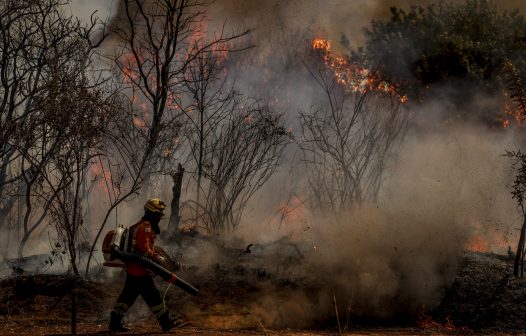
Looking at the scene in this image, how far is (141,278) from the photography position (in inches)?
326

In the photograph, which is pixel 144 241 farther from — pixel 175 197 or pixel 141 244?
pixel 175 197

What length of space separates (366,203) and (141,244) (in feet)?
31.2

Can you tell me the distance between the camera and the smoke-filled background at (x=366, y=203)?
11.0 metres

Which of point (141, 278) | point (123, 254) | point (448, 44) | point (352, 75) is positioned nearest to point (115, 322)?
point (141, 278)

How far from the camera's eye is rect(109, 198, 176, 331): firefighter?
8188 millimetres

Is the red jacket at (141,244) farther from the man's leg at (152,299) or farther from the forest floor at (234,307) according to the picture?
the forest floor at (234,307)

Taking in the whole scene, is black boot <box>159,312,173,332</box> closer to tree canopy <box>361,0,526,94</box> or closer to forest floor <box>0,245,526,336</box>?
forest floor <box>0,245,526,336</box>

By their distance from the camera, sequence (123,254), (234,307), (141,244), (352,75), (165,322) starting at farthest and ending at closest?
→ (352,75) < (234,307) < (165,322) < (141,244) < (123,254)

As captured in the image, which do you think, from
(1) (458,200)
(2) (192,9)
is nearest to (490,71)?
(1) (458,200)

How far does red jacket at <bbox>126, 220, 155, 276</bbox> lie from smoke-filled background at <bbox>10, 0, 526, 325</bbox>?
3.05 meters

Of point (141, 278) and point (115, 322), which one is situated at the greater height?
point (141, 278)

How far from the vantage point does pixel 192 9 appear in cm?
2303

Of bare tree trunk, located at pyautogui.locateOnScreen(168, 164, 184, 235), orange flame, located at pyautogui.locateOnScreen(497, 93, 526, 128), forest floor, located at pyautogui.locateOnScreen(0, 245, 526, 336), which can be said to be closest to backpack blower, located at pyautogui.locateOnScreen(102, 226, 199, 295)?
forest floor, located at pyautogui.locateOnScreen(0, 245, 526, 336)

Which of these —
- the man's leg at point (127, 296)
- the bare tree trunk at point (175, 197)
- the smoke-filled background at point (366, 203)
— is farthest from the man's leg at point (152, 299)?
the bare tree trunk at point (175, 197)
